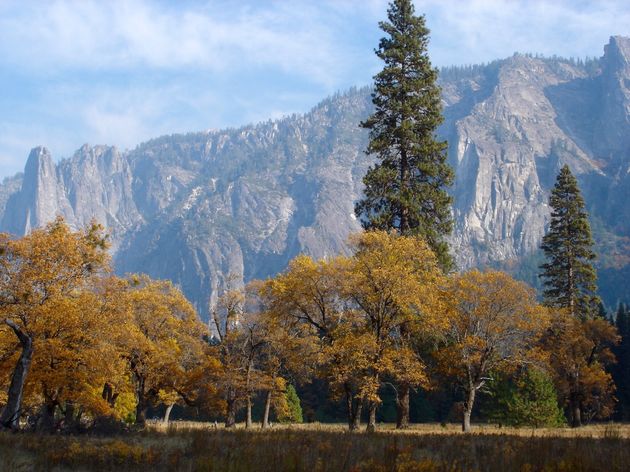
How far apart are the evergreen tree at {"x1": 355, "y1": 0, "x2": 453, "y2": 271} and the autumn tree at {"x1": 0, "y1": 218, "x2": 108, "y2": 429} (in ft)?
51.9

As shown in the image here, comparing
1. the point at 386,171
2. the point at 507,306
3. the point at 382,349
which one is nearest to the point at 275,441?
the point at 382,349

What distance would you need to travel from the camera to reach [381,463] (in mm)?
9445

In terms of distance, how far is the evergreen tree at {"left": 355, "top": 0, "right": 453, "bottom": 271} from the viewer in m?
36.1

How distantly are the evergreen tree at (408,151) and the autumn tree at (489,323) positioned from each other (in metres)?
2.27

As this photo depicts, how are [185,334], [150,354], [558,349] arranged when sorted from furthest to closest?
[558,349] < [185,334] < [150,354]

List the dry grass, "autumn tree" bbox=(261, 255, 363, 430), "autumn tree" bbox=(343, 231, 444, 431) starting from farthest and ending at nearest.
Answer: "autumn tree" bbox=(261, 255, 363, 430), "autumn tree" bbox=(343, 231, 444, 431), the dry grass

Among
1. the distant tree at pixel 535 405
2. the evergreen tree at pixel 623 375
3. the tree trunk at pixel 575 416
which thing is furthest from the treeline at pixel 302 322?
the evergreen tree at pixel 623 375

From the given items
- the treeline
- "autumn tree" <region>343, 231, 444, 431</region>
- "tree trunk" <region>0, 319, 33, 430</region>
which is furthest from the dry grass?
"tree trunk" <region>0, 319, 33, 430</region>

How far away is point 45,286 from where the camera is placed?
26.8m

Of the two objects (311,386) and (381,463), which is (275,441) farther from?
(311,386)

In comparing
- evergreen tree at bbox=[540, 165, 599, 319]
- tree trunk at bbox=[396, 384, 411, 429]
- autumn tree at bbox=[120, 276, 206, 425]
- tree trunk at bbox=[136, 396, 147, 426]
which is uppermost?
evergreen tree at bbox=[540, 165, 599, 319]

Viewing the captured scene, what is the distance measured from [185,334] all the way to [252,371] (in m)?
5.95

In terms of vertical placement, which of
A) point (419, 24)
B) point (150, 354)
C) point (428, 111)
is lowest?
point (150, 354)

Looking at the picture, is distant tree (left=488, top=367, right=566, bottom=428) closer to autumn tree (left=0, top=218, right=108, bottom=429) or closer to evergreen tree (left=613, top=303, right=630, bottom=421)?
autumn tree (left=0, top=218, right=108, bottom=429)
